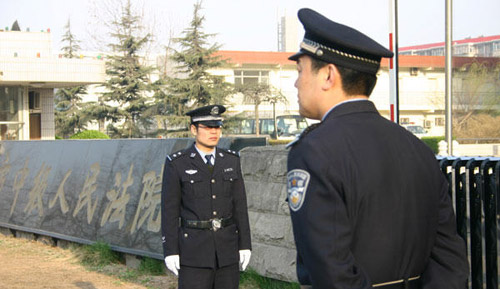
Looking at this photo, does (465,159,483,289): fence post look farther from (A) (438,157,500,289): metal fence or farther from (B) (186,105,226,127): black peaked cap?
(B) (186,105,226,127): black peaked cap

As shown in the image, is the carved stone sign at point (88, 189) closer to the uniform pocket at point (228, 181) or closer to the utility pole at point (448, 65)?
the uniform pocket at point (228, 181)

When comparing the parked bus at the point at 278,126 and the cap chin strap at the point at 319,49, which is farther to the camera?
the parked bus at the point at 278,126

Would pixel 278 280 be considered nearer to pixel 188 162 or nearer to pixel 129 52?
pixel 188 162

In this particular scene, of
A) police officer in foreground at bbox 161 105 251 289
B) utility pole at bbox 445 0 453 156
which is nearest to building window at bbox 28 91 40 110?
utility pole at bbox 445 0 453 156

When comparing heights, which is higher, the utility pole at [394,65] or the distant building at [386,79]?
the distant building at [386,79]

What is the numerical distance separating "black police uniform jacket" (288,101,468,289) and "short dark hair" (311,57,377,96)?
5cm

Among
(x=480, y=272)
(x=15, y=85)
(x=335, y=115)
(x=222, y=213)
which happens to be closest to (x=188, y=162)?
(x=222, y=213)

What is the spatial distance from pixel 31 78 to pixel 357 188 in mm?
26615

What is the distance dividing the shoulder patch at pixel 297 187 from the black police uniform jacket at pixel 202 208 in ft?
10.5

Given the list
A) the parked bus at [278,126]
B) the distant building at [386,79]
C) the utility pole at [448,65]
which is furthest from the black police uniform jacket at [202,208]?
the distant building at [386,79]

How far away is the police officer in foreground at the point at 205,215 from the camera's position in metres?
5.47

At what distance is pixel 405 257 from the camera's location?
2.41m

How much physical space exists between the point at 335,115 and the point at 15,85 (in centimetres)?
2805

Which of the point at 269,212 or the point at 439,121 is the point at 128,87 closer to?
the point at 439,121
